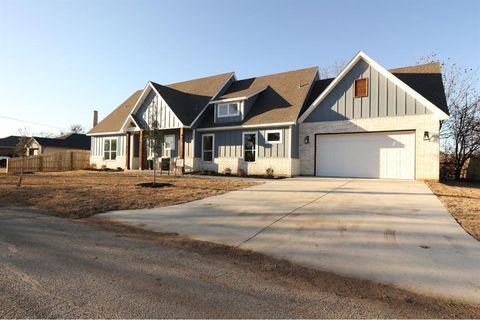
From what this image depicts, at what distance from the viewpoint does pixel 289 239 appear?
5.64m

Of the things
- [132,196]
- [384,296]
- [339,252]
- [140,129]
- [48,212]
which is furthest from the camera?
[140,129]

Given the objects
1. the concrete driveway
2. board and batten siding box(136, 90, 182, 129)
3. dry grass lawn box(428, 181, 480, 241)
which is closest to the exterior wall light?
dry grass lawn box(428, 181, 480, 241)

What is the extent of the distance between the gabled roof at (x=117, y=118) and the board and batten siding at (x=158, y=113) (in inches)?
110

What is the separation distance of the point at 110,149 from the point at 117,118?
8.96ft

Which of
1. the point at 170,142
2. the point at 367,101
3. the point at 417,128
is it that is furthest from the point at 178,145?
the point at 417,128

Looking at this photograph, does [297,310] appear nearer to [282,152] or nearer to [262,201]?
[262,201]

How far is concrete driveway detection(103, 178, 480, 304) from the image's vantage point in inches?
161

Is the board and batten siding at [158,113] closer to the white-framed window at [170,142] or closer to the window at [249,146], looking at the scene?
the white-framed window at [170,142]

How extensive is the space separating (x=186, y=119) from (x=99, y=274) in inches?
692

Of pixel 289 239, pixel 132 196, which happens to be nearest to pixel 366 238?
pixel 289 239

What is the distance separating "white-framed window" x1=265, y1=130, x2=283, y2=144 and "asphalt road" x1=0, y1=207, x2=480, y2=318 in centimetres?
1387

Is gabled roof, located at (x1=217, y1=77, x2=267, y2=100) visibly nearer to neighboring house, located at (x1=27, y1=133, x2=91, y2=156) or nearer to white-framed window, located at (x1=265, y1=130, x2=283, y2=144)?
white-framed window, located at (x1=265, y1=130, x2=283, y2=144)

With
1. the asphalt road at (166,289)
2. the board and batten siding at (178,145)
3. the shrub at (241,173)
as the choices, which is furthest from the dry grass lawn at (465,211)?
the board and batten siding at (178,145)

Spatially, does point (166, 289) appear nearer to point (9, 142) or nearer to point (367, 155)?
point (367, 155)
